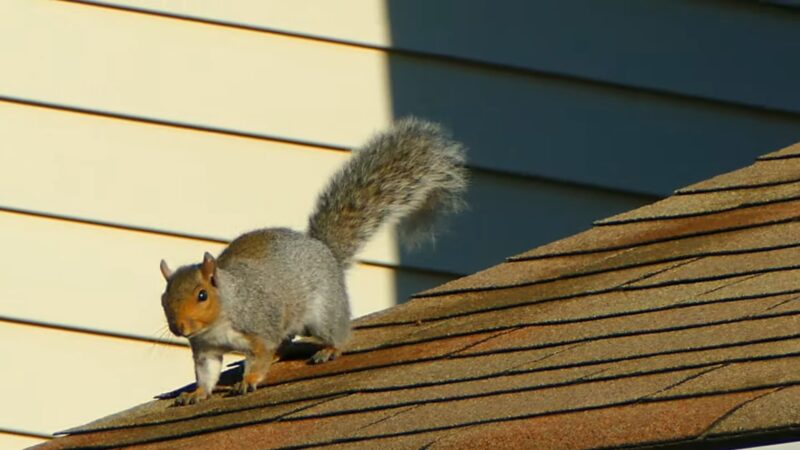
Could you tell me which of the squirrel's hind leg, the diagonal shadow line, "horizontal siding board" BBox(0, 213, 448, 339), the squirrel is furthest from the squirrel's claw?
the diagonal shadow line

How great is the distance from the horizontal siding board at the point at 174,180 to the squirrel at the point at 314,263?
0.94 ft

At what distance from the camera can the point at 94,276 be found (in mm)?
6012

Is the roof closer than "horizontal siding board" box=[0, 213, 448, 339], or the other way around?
the roof

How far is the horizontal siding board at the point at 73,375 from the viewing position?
5.96 m

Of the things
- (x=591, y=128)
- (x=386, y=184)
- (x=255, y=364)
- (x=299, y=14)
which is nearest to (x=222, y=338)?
(x=255, y=364)

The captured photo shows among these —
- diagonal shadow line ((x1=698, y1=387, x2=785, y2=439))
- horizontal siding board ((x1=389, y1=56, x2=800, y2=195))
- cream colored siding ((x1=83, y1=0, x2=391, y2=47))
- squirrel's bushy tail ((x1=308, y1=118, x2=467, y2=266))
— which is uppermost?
cream colored siding ((x1=83, y1=0, x2=391, y2=47))

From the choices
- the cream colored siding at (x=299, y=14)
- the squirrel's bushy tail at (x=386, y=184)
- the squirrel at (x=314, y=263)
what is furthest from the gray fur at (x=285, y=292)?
the cream colored siding at (x=299, y=14)

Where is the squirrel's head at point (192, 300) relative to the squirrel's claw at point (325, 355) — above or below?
above

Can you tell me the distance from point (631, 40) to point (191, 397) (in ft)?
6.68

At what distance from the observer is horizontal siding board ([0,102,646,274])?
599cm

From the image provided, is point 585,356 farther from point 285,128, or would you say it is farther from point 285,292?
point 285,128

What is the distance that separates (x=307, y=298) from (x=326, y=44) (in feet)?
3.63

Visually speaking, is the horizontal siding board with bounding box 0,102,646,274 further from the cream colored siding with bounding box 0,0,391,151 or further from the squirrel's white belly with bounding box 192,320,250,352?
the squirrel's white belly with bounding box 192,320,250,352

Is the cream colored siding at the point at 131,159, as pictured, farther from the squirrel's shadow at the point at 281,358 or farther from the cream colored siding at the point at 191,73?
the squirrel's shadow at the point at 281,358
